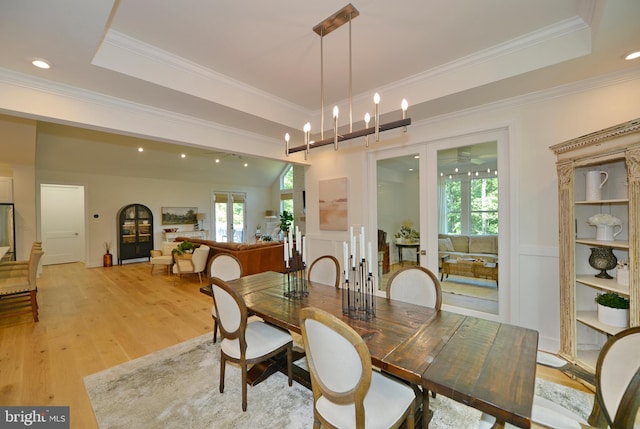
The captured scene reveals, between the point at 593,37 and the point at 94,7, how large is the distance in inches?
133

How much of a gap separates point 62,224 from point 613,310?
39.5ft

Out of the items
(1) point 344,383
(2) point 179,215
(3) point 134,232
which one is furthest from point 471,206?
(3) point 134,232

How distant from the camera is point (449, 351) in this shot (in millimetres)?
1377

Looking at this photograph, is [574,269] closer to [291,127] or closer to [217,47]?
[291,127]

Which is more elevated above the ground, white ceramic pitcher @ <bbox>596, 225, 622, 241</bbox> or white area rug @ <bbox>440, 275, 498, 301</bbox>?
white ceramic pitcher @ <bbox>596, 225, 622, 241</bbox>

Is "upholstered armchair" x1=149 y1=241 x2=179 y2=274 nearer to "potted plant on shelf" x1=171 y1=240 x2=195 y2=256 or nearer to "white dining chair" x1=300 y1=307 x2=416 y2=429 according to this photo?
"potted plant on shelf" x1=171 y1=240 x2=195 y2=256

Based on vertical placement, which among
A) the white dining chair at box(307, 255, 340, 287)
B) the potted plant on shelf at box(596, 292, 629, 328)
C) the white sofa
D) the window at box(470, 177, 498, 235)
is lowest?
the potted plant on shelf at box(596, 292, 629, 328)

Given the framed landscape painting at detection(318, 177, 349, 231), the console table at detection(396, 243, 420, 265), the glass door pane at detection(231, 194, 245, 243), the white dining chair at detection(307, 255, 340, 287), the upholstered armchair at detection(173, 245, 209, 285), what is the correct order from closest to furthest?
the white dining chair at detection(307, 255, 340, 287) → the console table at detection(396, 243, 420, 265) → the framed landscape painting at detection(318, 177, 349, 231) → the upholstered armchair at detection(173, 245, 209, 285) → the glass door pane at detection(231, 194, 245, 243)

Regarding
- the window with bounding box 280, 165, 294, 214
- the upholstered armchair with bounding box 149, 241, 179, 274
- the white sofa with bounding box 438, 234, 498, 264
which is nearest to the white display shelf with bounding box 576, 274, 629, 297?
the white sofa with bounding box 438, 234, 498, 264

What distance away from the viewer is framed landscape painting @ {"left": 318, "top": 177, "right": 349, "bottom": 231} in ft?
14.1

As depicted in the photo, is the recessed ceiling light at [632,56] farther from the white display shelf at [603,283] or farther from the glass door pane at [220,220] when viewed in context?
the glass door pane at [220,220]

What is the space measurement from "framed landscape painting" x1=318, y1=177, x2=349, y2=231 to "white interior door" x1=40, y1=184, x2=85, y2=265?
821 cm

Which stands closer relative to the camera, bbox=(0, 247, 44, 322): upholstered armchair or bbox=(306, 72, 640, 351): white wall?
bbox=(306, 72, 640, 351): white wall

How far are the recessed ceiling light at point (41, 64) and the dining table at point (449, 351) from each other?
254cm
